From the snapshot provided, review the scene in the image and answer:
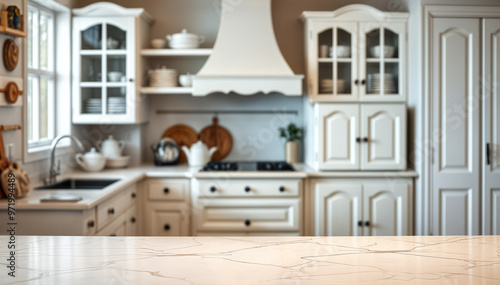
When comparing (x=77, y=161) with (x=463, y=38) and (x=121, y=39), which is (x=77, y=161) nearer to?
(x=121, y=39)

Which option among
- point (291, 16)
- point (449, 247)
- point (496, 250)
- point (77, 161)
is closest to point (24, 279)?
point (449, 247)

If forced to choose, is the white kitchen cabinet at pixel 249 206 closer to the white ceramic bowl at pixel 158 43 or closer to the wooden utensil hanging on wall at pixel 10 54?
the white ceramic bowl at pixel 158 43

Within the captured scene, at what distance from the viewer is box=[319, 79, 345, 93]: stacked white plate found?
4.02m

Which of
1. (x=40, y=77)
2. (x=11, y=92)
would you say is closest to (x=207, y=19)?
(x=40, y=77)

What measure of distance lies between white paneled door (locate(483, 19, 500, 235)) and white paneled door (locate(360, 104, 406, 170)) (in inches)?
22.5

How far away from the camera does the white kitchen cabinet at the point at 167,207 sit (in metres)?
3.91

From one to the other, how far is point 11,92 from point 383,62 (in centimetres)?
257

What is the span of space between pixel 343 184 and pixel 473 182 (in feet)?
3.02

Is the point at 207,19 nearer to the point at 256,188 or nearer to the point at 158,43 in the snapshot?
the point at 158,43

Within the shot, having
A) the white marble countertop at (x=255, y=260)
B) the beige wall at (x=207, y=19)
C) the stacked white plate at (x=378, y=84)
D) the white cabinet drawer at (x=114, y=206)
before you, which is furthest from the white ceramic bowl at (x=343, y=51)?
the white marble countertop at (x=255, y=260)

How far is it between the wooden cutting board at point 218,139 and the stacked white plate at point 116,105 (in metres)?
0.77

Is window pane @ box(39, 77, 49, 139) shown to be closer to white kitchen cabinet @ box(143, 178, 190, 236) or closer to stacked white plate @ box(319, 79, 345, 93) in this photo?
white kitchen cabinet @ box(143, 178, 190, 236)

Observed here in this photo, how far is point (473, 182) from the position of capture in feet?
12.6

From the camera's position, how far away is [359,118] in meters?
3.95
